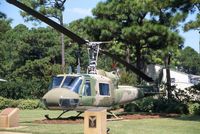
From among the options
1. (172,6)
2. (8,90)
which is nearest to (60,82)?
(172,6)

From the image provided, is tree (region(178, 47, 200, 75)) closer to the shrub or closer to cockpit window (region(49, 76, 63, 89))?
the shrub

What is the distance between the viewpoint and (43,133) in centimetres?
1396

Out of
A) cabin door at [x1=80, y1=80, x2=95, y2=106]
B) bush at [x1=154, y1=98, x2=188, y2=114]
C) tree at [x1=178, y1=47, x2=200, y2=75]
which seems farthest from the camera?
tree at [x1=178, y1=47, x2=200, y2=75]

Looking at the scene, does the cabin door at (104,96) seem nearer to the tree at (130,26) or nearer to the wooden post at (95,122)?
the wooden post at (95,122)

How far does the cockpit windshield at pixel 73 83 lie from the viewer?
17797mm

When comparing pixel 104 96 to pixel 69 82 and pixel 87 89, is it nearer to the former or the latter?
pixel 87 89

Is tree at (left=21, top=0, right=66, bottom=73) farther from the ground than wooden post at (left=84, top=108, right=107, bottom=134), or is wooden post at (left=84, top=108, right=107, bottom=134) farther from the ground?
tree at (left=21, top=0, right=66, bottom=73)

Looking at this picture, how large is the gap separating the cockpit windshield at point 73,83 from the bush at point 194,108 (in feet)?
27.0

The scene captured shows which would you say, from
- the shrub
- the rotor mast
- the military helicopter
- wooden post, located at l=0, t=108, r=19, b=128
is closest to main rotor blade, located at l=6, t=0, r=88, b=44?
the military helicopter

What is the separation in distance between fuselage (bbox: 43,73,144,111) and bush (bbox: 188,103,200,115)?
5.27 meters

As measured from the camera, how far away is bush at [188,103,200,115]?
78.0ft

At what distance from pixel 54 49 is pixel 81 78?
39418mm

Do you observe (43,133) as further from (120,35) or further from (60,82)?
(120,35)

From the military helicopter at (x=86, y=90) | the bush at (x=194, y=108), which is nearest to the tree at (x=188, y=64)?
the bush at (x=194, y=108)
